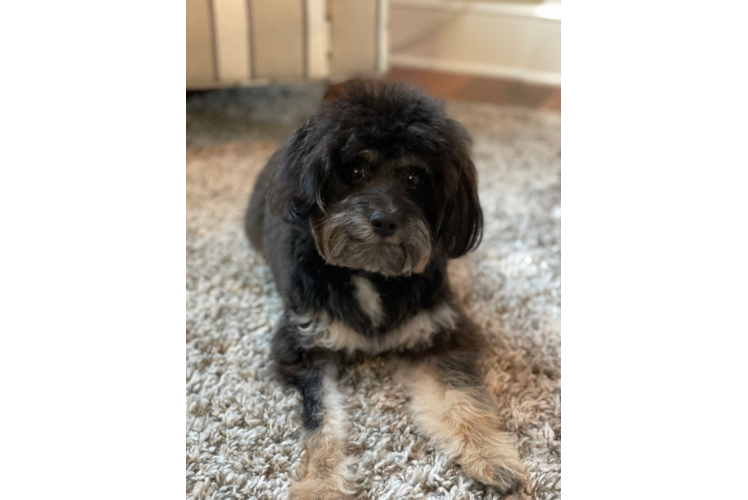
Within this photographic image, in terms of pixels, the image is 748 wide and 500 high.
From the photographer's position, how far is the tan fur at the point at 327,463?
129 centimetres

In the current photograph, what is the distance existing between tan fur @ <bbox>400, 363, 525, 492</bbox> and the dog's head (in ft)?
1.12

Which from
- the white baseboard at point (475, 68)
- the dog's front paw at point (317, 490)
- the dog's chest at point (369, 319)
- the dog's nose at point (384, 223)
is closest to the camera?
the dog's front paw at point (317, 490)

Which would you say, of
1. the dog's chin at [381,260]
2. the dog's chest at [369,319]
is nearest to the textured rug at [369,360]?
the dog's chest at [369,319]

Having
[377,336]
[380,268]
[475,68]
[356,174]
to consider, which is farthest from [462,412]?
[475,68]

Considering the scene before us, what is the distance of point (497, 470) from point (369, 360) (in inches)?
20.9

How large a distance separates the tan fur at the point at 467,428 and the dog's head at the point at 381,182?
34 cm

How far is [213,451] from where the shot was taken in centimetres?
142

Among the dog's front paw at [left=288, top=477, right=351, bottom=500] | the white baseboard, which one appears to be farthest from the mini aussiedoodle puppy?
the white baseboard

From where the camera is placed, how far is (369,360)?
68.1 inches

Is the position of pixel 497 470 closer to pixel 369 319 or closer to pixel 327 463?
pixel 327 463

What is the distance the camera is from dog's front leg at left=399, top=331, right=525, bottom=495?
1.34 metres

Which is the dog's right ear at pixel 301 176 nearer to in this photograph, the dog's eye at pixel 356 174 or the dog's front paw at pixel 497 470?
the dog's eye at pixel 356 174

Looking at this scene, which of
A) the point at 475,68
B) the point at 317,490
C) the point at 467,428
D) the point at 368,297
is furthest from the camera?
the point at 475,68
